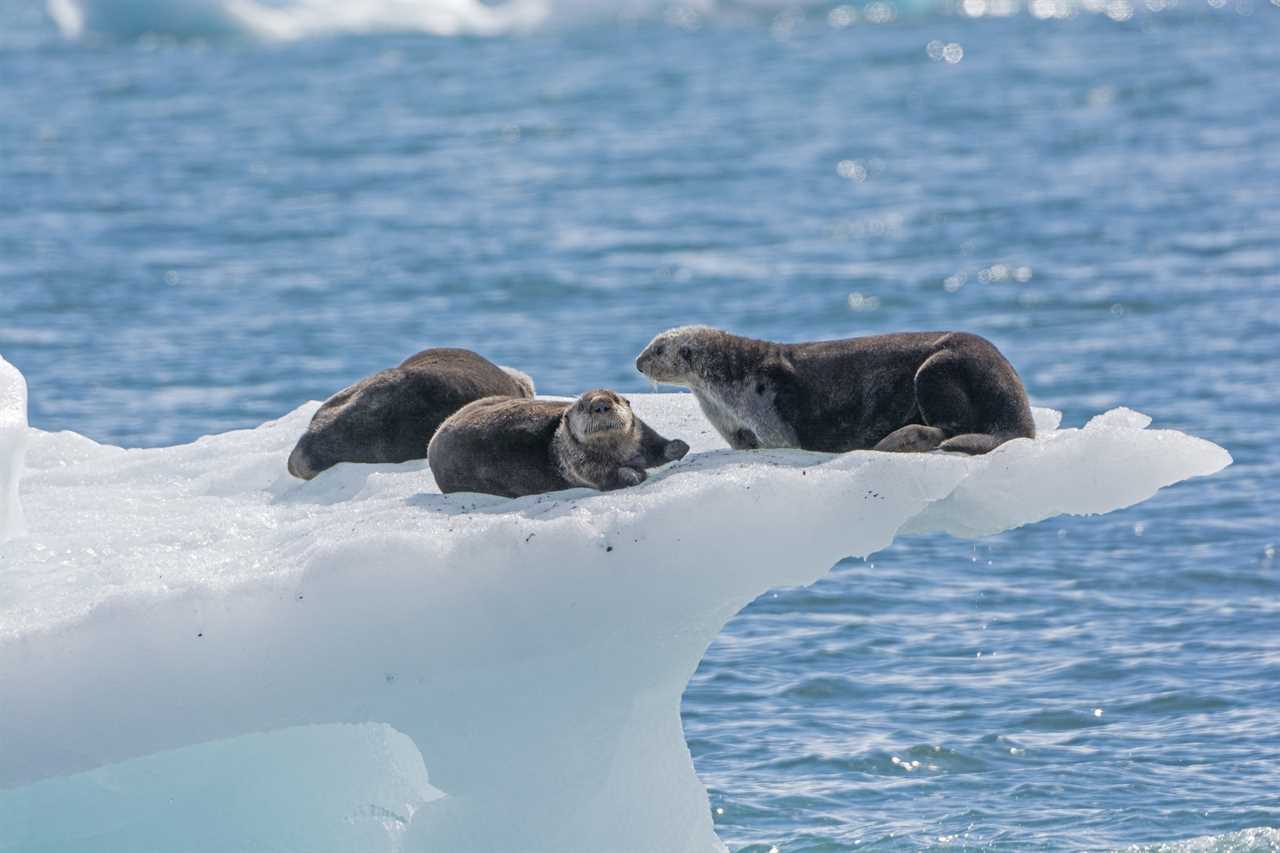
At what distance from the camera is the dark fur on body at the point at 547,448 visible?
5797mm

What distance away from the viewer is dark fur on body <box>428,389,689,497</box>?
228 inches

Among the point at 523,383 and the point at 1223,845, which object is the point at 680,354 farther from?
the point at 1223,845

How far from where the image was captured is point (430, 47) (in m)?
31.8

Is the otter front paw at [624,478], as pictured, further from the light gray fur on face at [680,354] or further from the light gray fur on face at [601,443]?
the light gray fur on face at [680,354]

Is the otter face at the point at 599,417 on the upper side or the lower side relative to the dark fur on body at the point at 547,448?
upper

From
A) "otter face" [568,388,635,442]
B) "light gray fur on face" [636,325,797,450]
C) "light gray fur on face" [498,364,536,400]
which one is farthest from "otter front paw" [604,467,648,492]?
"light gray fur on face" [498,364,536,400]

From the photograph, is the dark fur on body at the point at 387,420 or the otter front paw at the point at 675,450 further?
the dark fur on body at the point at 387,420

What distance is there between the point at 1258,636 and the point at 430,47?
24778mm

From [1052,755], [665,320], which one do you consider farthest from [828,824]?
[665,320]

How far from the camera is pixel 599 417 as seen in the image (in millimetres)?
5758

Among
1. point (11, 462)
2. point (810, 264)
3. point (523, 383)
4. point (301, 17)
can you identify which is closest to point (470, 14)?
point (301, 17)

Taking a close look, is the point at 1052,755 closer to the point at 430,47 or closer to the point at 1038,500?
the point at 1038,500

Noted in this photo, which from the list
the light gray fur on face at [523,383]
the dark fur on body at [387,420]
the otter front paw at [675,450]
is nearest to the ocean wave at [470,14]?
the light gray fur on face at [523,383]

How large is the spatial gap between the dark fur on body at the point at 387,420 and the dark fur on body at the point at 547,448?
0.61 meters
